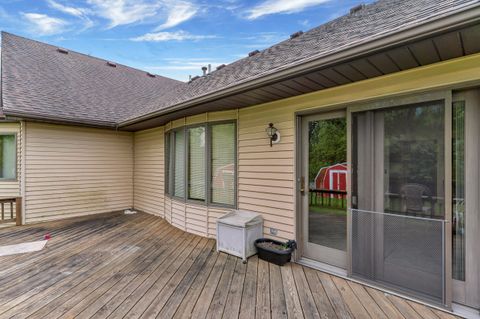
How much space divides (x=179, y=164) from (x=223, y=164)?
1339mm

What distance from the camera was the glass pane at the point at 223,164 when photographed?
14.3ft

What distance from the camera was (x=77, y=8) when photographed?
20.2 feet

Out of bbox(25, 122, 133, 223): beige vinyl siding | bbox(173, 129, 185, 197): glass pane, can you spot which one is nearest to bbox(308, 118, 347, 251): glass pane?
bbox(173, 129, 185, 197): glass pane

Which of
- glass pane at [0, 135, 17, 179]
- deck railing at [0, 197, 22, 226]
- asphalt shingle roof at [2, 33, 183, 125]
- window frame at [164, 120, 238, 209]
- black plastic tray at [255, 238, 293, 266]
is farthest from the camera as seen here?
glass pane at [0, 135, 17, 179]

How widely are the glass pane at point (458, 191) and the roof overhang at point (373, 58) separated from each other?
25.2 inches

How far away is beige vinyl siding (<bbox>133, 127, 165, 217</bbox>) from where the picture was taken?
615cm

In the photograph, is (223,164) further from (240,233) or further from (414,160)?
(414,160)

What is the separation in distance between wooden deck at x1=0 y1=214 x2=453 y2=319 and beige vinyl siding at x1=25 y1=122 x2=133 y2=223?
175cm

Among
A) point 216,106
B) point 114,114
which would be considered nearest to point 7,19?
point 114,114

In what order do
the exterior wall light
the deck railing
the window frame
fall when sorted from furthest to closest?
1. the deck railing
2. the window frame
3. the exterior wall light

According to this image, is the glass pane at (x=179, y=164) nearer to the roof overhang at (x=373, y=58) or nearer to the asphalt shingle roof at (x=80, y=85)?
the asphalt shingle roof at (x=80, y=85)

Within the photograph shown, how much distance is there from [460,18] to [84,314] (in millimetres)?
3912

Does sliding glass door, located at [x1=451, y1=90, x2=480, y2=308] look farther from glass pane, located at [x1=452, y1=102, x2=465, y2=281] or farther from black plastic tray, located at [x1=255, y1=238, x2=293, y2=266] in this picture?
black plastic tray, located at [x1=255, y1=238, x2=293, y2=266]

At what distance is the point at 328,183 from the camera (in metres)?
3.29
